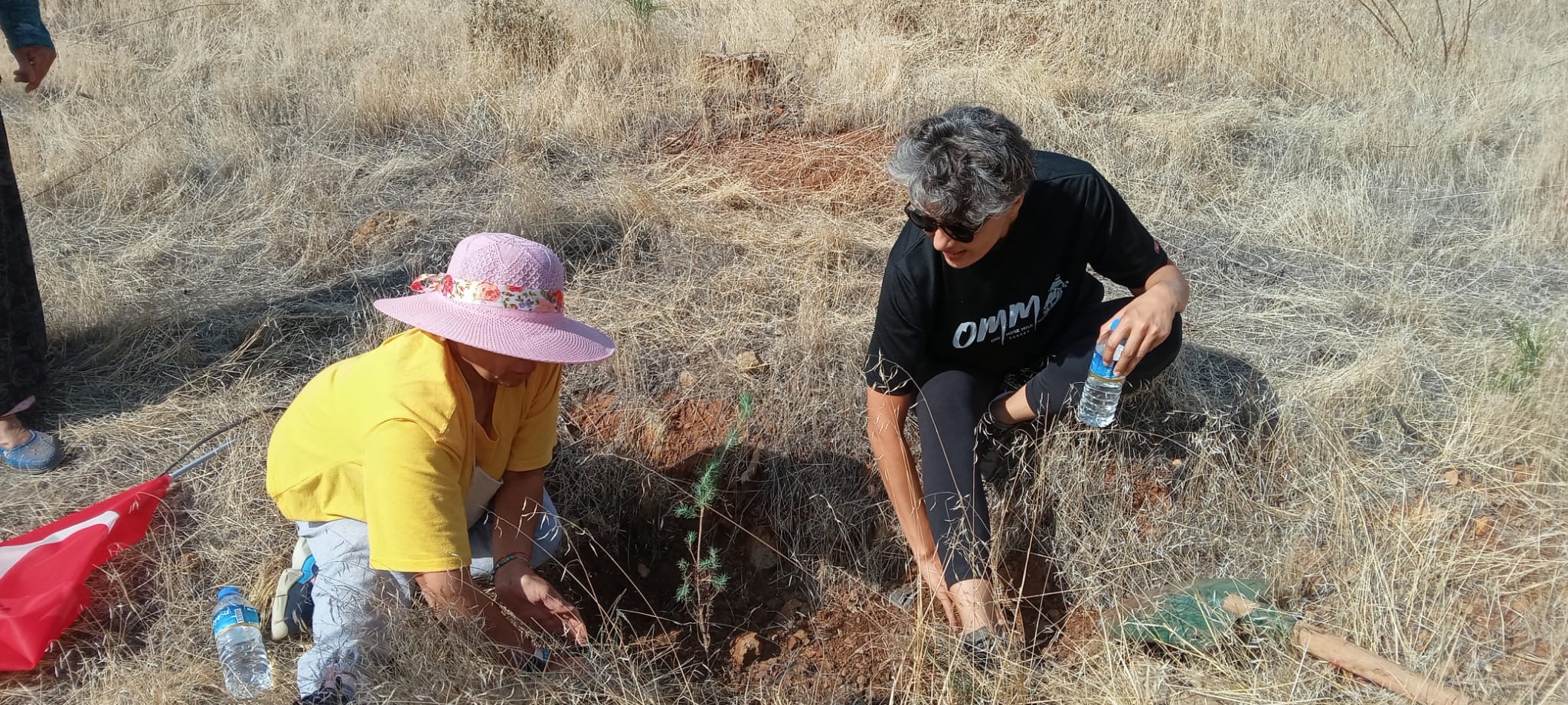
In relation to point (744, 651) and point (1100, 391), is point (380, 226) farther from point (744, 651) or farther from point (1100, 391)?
point (1100, 391)

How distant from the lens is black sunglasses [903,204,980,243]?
6.91 ft

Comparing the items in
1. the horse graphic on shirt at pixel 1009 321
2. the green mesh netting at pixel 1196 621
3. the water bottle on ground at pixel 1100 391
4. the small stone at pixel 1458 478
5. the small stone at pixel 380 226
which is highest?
the horse graphic on shirt at pixel 1009 321

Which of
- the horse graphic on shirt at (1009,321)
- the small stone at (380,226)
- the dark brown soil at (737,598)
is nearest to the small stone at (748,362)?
the dark brown soil at (737,598)

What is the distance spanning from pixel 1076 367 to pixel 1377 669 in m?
0.88

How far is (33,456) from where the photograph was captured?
285 centimetres

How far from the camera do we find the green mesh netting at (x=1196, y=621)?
2215 mm

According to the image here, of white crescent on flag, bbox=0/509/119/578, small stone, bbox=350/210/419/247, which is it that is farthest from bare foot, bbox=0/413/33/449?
small stone, bbox=350/210/419/247

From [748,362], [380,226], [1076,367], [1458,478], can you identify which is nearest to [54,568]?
[748,362]

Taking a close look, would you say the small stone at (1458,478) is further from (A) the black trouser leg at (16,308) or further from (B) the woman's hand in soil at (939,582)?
(A) the black trouser leg at (16,308)

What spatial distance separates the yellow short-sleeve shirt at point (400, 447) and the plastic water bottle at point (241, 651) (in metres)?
0.32

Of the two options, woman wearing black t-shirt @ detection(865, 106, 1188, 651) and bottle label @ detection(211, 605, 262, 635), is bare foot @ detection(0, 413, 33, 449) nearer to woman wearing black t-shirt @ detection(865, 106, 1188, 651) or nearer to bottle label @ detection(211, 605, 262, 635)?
bottle label @ detection(211, 605, 262, 635)

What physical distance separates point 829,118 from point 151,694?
3.58 metres

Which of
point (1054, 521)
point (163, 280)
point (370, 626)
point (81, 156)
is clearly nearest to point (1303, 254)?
point (1054, 521)

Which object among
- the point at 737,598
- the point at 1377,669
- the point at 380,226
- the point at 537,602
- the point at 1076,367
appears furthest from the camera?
the point at 380,226
